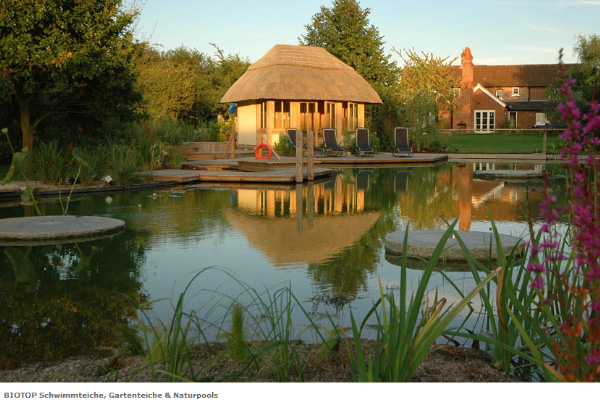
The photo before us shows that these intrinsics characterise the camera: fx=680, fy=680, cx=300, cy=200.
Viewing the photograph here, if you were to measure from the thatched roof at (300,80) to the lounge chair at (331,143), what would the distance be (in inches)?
140

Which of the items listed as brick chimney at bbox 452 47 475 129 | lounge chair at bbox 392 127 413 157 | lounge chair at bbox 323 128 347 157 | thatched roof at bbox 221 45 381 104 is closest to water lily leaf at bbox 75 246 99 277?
lounge chair at bbox 323 128 347 157

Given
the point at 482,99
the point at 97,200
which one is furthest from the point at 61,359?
the point at 482,99

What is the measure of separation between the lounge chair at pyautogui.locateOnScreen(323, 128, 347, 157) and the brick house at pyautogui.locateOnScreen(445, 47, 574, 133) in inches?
972

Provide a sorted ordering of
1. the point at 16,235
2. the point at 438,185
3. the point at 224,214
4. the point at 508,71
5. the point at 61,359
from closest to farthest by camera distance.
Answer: the point at 61,359 < the point at 16,235 < the point at 224,214 < the point at 438,185 < the point at 508,71

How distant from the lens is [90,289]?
5328 mm

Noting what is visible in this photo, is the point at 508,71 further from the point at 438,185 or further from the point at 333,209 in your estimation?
the point at 333,209

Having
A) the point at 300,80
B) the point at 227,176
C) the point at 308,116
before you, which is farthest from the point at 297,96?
the point at 227,176

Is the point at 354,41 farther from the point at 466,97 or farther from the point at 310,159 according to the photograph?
the point at 310,159

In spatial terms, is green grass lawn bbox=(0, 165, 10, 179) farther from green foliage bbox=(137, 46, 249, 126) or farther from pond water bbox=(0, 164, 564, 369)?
green foliage bbox=(137, 46, 249, 126)

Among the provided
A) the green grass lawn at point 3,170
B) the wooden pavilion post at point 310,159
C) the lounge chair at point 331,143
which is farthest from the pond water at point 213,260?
the lounge chair at point 331,143

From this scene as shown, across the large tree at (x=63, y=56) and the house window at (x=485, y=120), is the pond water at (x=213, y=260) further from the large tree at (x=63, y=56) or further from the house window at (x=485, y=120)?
the house window at (x=485, y=120)

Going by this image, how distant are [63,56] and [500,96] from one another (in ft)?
160

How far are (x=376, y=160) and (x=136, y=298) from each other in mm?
17769

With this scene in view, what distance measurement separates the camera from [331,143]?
24562 millimetres
